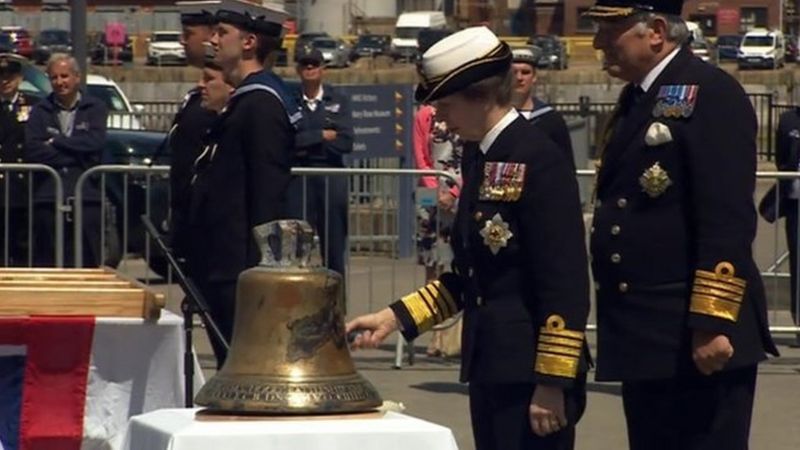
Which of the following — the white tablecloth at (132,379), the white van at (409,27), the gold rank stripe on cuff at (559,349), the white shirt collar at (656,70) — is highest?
the white van at (409,27)

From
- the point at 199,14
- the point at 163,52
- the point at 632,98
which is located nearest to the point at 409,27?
the point at 163,52

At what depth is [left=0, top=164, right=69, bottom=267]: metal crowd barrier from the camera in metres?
11.8

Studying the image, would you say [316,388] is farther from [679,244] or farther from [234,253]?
[234,253]

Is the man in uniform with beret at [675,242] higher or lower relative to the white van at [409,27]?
lower

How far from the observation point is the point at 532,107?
9.73 m

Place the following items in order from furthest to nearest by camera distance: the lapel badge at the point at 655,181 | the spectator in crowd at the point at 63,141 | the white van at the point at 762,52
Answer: the white van at the point at 762,52 → the spectator in crowd at the point at 63,141 → the lapel badge at the point at 655,181

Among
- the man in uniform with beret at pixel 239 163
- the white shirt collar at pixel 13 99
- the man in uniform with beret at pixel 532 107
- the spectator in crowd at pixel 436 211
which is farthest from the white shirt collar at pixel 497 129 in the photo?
the white shirt collar at pixel 13 99

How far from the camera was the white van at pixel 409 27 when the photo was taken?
71688mm

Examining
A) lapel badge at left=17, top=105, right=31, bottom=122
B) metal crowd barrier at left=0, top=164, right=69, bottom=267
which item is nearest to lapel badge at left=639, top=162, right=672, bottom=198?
metal crowd barrier at left=0, top=164, right=69, bottom=267

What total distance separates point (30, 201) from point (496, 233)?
7159 mm

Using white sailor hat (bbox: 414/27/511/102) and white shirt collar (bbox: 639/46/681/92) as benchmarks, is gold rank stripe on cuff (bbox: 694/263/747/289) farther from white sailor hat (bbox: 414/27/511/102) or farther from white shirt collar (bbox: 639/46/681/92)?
white sailor hat (bbox: 414/27/511/102)

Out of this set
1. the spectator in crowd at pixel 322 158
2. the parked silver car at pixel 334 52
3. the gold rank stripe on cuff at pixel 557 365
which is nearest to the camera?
the gold rank stripe on cuff at pixel 557 365

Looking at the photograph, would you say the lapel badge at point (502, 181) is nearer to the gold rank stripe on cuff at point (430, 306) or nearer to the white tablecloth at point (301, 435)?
the gold rank stripe on cuff at point (430, 306)

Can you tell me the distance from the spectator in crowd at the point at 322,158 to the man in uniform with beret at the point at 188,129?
8.29 feet
